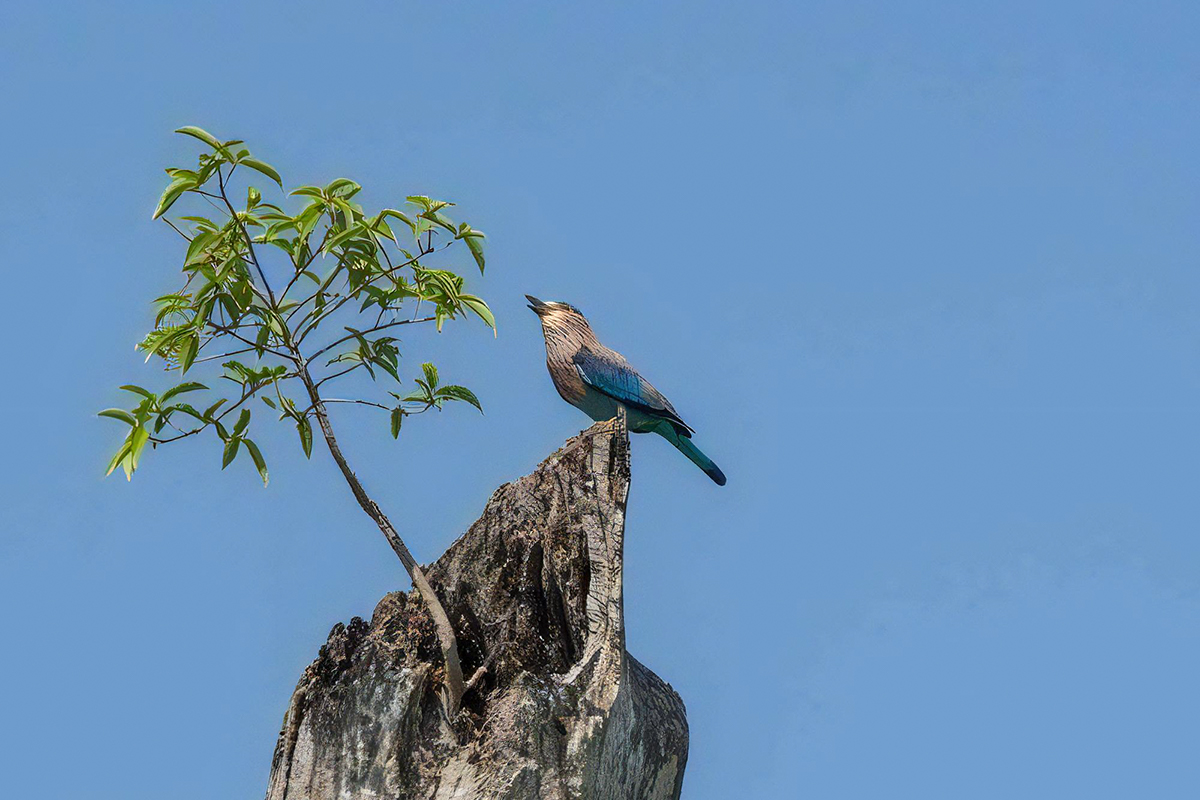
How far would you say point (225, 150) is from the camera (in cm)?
674

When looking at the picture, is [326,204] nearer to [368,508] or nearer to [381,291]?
[381,291]

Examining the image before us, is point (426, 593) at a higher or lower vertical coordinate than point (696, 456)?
lower

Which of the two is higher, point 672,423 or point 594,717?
point 672,423

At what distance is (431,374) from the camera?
26.5 feet

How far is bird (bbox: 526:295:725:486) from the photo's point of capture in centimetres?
833

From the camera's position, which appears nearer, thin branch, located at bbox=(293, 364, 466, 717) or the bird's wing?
thin branch, located at bbox=(293, 364, 466, 717)

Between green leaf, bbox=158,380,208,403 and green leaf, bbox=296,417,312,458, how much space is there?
2.03ft

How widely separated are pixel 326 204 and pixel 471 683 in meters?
2.47

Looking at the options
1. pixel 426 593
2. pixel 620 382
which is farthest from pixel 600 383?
pixel 426 593

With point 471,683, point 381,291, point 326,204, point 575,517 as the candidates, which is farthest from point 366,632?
point 326,204

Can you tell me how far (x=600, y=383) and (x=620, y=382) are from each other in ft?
0.36

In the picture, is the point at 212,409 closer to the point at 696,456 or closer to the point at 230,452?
the point at 230,452

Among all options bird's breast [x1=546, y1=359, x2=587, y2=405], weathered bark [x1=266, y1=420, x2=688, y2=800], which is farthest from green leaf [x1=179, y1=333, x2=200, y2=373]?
bird's breast [x1=546, y1=359, x2=587, y2=405]

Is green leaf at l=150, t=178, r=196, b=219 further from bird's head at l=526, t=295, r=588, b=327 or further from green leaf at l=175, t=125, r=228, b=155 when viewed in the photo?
bird's head at l=526, t=295, r=588, b=327
